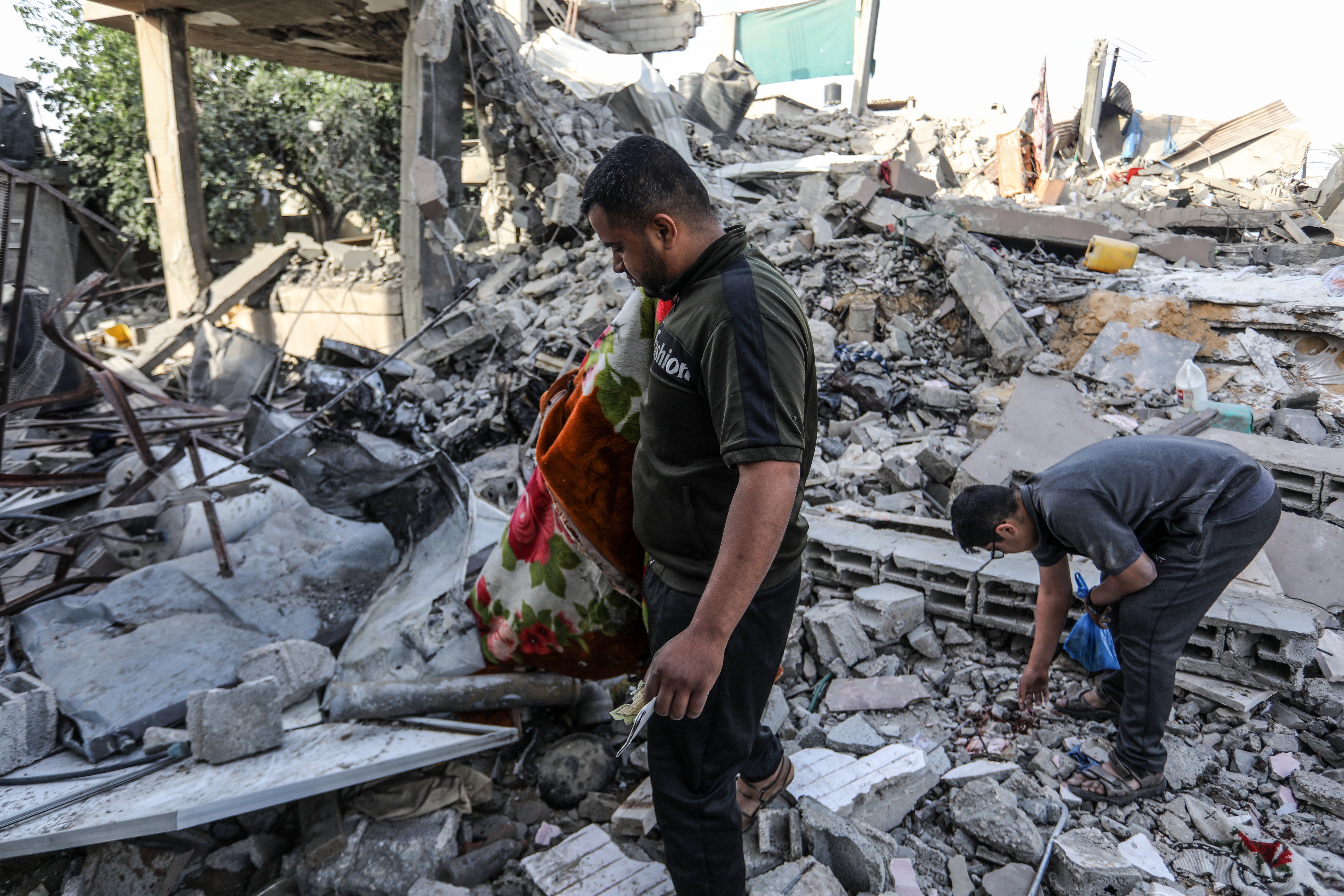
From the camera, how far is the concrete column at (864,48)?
18750 mm

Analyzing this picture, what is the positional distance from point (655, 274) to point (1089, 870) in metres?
2.00

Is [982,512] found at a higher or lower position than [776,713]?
higher

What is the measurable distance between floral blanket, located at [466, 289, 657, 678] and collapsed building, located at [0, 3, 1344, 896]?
260 millimetres

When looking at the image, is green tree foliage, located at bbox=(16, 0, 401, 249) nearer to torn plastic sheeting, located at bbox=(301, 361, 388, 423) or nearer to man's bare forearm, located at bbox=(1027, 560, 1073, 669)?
torn plastic sheeting, located at bbox=(301, 361, 388, 423)

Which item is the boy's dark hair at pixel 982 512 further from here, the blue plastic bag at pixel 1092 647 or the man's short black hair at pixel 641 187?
the man's short black hair at pixel 641 187

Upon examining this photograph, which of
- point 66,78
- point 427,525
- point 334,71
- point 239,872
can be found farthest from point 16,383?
point 66,78

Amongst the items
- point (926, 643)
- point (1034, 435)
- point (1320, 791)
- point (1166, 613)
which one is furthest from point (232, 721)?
point (1034, 435)

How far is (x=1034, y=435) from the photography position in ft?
14.4

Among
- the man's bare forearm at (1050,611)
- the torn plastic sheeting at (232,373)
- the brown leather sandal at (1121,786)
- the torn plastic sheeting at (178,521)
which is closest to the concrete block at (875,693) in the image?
the man's bare forearm at (1050,611)

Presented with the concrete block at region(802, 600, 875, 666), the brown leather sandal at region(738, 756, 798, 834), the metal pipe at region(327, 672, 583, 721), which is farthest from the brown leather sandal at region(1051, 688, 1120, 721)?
the metal pipe at region(327, 672, 583, 721)

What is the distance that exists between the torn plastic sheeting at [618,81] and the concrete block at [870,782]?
10.7 meters

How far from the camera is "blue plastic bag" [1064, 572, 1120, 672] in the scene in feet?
9.20

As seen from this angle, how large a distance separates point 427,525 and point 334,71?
414 inches

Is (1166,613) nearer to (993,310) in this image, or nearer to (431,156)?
(993,310)
